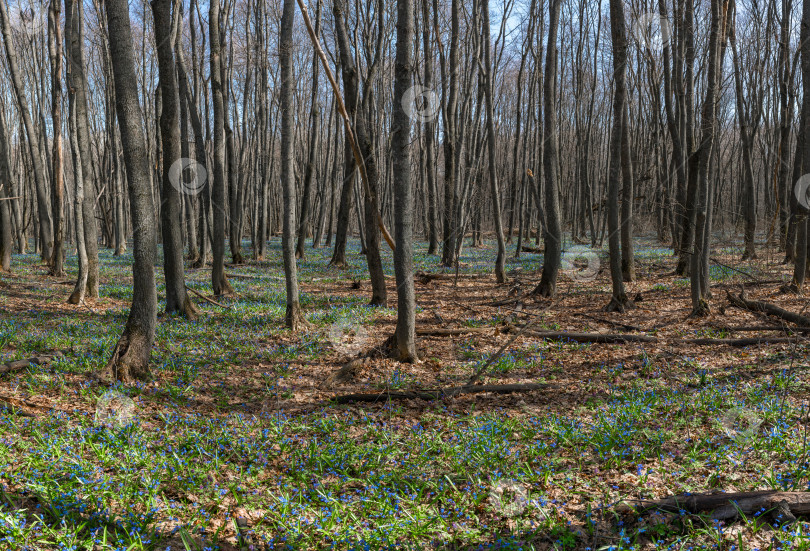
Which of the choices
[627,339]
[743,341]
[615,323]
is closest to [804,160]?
[743,341]

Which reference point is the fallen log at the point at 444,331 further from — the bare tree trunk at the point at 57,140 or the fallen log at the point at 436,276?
the bare tree trunk at the point at 57,140

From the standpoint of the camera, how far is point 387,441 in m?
4.42

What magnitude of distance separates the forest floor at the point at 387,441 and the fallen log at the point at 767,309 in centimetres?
41

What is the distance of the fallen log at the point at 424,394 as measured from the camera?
5.44 meters

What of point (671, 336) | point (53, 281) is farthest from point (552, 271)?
point (53, 281)

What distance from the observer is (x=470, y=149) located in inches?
814

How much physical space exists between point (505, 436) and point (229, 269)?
13.5m

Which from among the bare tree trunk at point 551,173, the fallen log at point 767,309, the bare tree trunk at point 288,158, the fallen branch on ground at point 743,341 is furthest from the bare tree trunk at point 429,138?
the fallen branch on ground at point 743,341

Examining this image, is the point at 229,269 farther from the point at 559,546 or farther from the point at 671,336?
the point at 559,546

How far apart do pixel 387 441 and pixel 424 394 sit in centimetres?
113

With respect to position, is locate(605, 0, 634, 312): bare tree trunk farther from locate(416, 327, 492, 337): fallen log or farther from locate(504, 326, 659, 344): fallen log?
locate(416, 327, 492, 337): fallen log

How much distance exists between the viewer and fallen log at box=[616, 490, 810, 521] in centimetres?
296

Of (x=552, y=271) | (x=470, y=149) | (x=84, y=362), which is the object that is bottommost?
(x=84, y=362)

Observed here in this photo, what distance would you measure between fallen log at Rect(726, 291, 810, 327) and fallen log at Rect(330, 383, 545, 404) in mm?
4814
